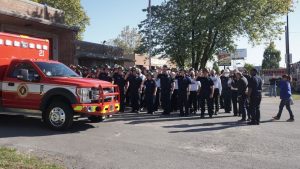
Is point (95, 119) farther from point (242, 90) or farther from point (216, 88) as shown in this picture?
point (216, 88)

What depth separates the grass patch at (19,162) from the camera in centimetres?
650

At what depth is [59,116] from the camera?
10242 millimetres

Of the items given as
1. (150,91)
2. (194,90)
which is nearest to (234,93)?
(194,90)

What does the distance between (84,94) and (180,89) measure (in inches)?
200

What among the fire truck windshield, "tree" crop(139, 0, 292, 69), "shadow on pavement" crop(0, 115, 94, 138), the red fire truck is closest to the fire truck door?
the red fire truck

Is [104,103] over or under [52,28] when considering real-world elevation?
under

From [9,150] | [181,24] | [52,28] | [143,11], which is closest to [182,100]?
[9,150]

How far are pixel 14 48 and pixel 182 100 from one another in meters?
6.23

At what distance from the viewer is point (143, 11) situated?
33.9 m

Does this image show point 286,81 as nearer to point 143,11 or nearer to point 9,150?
point 9,150

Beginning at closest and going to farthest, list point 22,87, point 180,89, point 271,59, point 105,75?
point 22,87 → point 180,89 → point 105,75 → point 271,59

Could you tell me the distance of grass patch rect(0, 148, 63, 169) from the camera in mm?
6496

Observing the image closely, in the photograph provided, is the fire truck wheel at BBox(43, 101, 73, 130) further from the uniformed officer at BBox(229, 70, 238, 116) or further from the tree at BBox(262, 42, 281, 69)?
the tree at BBox(262, 42, 281, 69)

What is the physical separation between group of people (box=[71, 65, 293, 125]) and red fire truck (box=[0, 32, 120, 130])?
3534mm
